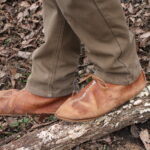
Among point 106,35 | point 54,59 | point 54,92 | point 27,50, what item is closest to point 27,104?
point 54,92

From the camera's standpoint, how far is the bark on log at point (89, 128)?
7.52 ft

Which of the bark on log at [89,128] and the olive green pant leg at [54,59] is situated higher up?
the olive green pant leg at [54,59]

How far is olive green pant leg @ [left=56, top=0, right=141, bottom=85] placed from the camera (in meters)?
1.82

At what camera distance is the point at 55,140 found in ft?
7.61

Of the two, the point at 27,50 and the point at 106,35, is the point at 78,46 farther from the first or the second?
the point at 27,50

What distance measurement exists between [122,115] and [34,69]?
66cm

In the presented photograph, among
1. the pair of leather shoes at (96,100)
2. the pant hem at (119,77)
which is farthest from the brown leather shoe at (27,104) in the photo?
the pant hem at (119,77)

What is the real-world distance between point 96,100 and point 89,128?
234 mm

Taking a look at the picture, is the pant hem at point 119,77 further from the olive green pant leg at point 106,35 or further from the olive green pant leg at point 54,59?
the olive green pant leg at point 54,59

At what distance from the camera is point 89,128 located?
2289mm

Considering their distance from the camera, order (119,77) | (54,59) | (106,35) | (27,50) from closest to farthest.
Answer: (106,35), (119,77), (54,59), (27,50)

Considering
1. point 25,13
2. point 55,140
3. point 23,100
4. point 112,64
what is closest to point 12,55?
point 25,13

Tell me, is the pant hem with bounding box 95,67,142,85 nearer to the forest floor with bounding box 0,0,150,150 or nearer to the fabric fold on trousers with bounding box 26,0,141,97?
the fabric fold on trousers with bounding box 26,0,141,97

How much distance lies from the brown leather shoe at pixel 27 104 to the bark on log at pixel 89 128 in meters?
0.15
